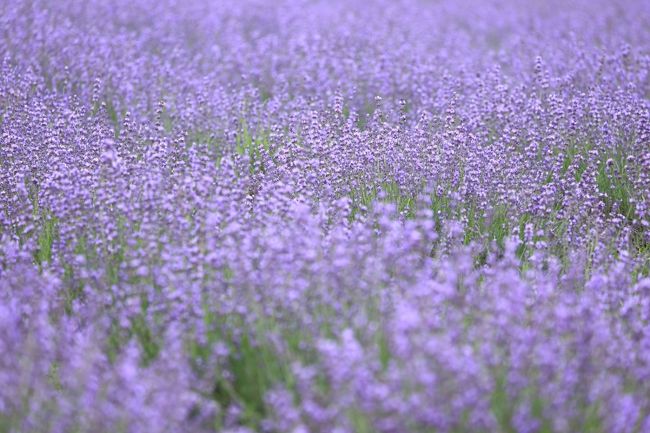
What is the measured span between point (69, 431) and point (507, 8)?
1209 cm

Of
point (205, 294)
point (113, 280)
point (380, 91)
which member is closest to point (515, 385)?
point (205, 294)

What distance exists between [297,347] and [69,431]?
912mm

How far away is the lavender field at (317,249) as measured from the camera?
269 centimetres

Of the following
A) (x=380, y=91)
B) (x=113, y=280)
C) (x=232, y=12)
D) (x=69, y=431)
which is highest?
(x=232, y=12)

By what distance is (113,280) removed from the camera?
142 inches

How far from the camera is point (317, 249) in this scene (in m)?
3.37

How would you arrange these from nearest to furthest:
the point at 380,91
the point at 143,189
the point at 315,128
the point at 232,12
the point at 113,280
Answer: the point at 113,280 → the point at 143,189 → the point at 315,128 → the point at 380,91 → the point at 232,12

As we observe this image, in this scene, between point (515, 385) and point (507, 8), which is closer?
point (515, 385)

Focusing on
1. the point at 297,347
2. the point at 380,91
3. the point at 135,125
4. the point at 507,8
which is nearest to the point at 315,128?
the point at 135,125

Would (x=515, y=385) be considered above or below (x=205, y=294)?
below

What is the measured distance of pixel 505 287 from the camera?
10.2 ft

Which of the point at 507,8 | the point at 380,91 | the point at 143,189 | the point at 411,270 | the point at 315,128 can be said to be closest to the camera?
the point at 411,270

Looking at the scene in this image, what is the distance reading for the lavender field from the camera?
2.69 meters

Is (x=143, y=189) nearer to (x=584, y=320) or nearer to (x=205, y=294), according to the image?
(x=205, y=294)
